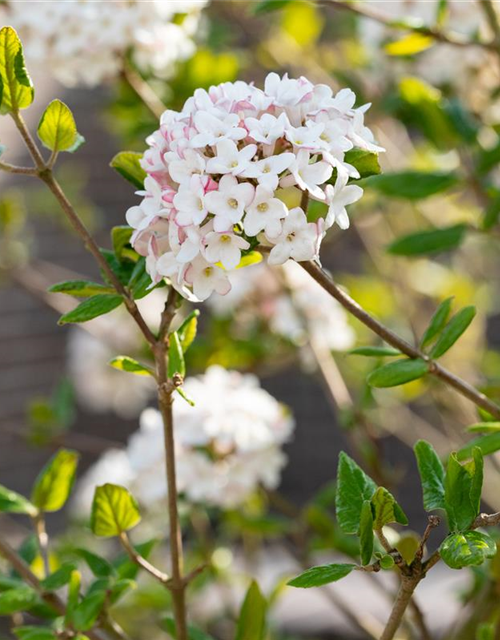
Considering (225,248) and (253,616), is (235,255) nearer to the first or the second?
(225,248)

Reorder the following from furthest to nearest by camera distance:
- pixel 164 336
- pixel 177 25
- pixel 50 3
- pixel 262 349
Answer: pixel 262 349
pixel 177 25
pixel 50 3
pixel 164 336

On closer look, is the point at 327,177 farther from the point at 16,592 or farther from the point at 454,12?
the point at 454,12

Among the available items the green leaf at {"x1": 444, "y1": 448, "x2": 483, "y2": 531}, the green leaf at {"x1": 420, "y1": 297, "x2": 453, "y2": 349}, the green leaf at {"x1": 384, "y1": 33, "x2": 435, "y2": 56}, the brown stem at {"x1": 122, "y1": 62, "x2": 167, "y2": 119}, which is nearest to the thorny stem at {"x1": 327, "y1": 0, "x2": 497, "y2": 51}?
the green leaf at {"x1": 384, "y1": 33, "x2": 435, "y2": 56}

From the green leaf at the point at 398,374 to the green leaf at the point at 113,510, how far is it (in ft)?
0.77

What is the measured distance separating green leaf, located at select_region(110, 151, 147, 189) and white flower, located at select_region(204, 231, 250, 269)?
0.46ft

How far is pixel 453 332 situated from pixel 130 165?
0.30m

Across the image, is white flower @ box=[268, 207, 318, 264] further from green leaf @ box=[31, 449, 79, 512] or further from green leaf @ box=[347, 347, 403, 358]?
green leaf @ box=[31, 449, 79, 512]

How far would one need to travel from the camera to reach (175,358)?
2.28 ft

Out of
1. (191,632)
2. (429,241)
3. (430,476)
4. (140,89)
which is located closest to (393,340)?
(430,476)

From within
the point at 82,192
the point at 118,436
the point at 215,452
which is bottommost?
the point at 118,436

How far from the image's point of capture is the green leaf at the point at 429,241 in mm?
1143

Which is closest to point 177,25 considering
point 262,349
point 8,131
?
point 262,349

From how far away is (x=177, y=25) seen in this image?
127cm

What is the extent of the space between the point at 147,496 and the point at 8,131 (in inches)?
102
